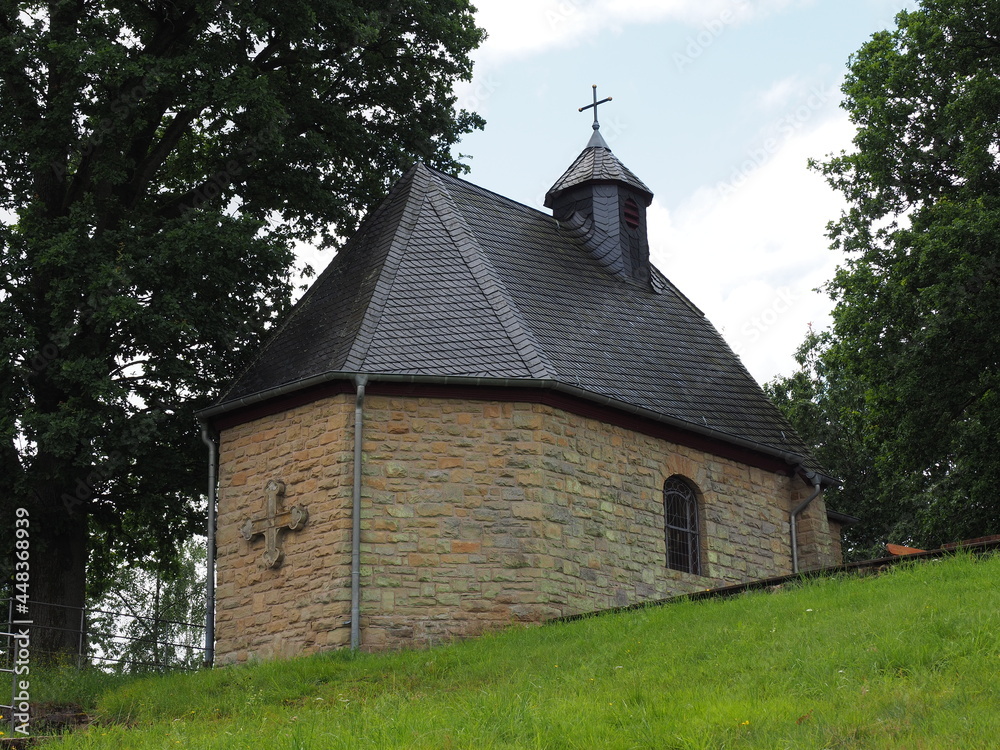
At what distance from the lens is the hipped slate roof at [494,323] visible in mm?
16281

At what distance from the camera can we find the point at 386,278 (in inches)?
684

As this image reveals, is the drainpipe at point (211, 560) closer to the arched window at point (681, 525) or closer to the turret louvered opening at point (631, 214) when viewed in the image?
the arched window at point (681, 525)

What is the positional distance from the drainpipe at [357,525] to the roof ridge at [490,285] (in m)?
2.14

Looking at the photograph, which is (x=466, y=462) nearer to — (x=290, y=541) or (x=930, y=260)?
(x=290, y=541)

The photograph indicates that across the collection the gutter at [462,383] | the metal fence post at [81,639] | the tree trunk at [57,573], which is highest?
the gutter at [462,383]

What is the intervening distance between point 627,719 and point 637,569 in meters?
7.24

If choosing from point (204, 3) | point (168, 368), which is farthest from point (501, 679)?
point (204, 3)

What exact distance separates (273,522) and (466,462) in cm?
248

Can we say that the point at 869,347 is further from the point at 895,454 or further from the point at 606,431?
the point at 606,431

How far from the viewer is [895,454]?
2206 cm

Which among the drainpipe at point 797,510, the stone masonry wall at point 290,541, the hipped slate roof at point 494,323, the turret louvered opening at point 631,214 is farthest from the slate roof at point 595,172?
the stone masonry wall at point 290,541

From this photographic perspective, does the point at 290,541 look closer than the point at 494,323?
Yes

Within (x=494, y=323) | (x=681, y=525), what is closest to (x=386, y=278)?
(x=494, y=323)
